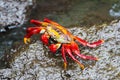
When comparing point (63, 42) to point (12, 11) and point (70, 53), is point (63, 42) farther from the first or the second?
point (12, 11)

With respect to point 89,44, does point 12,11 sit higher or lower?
higher

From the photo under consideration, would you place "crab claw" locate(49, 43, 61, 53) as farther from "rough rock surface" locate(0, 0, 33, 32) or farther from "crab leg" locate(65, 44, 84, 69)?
"rough rock surface" locate(0, 0, 33, 32)

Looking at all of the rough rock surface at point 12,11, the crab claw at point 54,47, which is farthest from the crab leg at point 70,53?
the rough rock surface at point 12,11

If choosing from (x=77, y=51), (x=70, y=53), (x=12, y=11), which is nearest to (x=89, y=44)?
(x=77, y=51)

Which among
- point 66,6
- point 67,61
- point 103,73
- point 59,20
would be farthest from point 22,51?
point 66,6

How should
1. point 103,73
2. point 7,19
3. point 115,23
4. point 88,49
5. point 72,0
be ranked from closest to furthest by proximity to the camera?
point 103,73, point 88,49, point 115,23, point 7,19, point 72,0

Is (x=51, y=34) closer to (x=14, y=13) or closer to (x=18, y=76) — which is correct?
(x=18, y=76)
